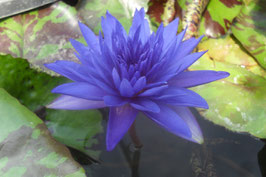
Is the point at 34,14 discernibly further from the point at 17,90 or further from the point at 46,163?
the point at 46,163

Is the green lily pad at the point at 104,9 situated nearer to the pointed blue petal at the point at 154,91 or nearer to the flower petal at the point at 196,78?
the flower petal at the point at 196,78

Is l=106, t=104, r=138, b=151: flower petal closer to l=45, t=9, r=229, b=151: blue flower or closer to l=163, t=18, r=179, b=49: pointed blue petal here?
l=45, t=9, r=229, b=151: blue flower

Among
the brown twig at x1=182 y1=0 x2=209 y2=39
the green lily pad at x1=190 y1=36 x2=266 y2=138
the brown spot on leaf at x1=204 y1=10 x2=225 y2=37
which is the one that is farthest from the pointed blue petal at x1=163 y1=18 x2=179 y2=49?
the brown spot on leaf at x1=204 y1=10 x2=225 y2=37

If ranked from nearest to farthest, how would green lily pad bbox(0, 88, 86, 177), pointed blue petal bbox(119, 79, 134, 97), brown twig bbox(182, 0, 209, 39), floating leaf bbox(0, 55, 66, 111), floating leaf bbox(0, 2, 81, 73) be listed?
pointed blue petal bbox(119, 79, 134, 97), green lily pad bbox(0, 88, 86, 177), floating leaf bbox(0, 55, 66, 111), floating leaf bbox(0, 2, 81, 73), brown twig bbox(182, 0, 209, 39)

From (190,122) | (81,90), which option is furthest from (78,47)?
(190,122)

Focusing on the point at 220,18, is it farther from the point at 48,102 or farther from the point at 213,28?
the point at 48,102

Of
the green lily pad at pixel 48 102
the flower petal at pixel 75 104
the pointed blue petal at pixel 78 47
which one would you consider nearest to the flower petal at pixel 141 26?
the pointed blue petal at pixel 78 47
